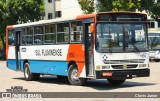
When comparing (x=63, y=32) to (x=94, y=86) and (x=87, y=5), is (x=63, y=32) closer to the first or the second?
(x=94, y=86)

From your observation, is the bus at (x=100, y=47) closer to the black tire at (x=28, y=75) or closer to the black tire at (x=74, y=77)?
the black tire at (x=74, y=77)

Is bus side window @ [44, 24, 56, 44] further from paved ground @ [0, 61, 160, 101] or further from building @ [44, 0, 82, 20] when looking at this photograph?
building @ [44, 0, 82, 20]

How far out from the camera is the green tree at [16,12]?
5916 centimetres

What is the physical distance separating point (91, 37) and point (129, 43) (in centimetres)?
148

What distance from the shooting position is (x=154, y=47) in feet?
166

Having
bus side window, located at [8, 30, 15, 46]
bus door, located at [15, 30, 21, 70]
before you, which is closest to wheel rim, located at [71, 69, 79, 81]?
bus door, located at [15, 30, 21, 70]

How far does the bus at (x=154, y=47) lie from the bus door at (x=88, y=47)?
3066 cm

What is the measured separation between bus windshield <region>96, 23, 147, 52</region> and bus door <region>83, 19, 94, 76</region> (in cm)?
55

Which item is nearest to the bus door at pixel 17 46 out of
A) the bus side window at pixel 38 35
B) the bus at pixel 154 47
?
the bus side window at pixel 38 35

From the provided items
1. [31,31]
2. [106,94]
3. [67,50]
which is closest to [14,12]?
[31,31]

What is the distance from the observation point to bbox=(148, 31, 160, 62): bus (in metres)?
48.8

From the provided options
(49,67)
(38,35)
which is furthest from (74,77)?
(38,35)

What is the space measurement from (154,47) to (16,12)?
18.0 metres

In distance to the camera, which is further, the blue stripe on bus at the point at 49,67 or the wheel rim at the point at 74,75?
the blue stripe on bus at the point at 49,67
